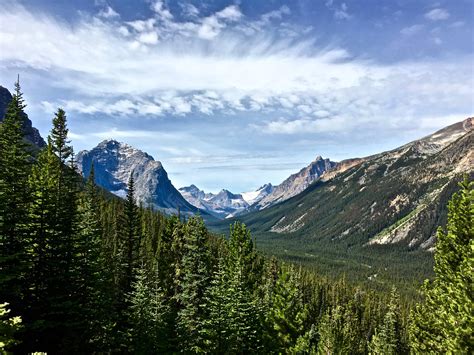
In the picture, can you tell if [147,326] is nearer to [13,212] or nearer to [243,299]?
[243,299]

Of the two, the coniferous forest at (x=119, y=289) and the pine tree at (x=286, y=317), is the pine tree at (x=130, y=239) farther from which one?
the pine tree at (x=286, y=317)

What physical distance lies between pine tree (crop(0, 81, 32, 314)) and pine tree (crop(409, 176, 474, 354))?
3118 centimetres

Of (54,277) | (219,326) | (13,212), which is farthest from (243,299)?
(13,212)

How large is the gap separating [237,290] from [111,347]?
12626mm

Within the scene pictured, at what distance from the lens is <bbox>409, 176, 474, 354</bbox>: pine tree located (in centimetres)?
2812

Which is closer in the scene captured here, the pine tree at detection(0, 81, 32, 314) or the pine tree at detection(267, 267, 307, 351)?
the pine tree at detection(0, 81, 32, 314)

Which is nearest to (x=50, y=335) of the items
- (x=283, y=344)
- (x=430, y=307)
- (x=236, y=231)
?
(x=283, y=344)

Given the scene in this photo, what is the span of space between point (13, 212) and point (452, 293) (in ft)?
114

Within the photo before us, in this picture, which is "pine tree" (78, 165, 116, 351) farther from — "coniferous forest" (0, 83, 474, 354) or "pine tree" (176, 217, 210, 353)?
"pine tree" (176, 217, 210, 353)

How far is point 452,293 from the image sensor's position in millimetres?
31109

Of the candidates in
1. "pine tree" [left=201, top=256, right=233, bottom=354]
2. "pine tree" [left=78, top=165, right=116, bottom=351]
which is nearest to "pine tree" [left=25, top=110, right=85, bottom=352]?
"pine tree" [left=78, top=165, right=116, bottom=351]

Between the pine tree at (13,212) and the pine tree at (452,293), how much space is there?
31176 mm

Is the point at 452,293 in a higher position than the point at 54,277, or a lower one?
lower

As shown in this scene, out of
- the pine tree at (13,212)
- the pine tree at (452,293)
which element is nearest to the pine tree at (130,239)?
the pine tree at (13,212)
